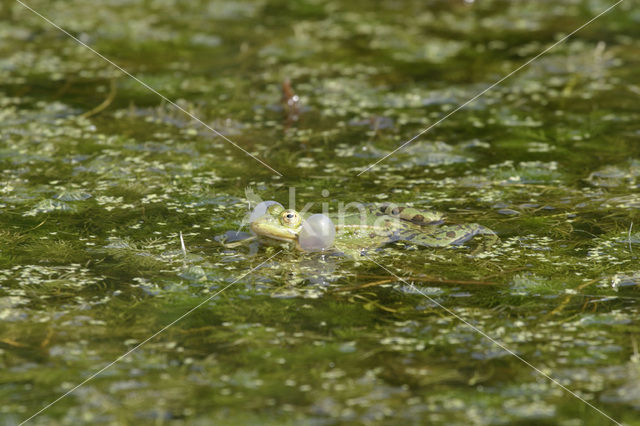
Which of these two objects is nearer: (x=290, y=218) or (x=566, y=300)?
(x=566, y=300)

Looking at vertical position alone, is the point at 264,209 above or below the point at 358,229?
above

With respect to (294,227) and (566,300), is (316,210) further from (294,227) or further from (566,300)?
(566,300)

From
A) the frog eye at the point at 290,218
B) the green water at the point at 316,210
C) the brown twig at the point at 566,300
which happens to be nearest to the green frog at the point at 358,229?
the frog eye at the point at 290,218

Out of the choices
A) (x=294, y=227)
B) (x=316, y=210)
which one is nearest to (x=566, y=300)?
(x=294, y=227)

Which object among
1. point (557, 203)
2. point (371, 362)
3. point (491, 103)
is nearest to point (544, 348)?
point (371, 362)

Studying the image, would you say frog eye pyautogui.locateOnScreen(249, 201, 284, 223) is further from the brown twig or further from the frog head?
the brown twig

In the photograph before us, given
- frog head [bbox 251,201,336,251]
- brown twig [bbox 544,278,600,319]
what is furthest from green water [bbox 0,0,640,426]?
frog head [bbox 251,201,336,251]
